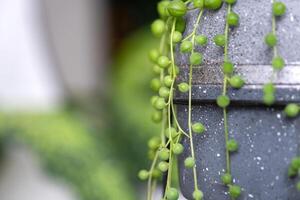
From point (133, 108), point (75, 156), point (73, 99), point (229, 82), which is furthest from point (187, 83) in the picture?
point (73, 99)

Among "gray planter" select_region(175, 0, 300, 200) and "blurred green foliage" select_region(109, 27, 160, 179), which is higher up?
"gray planter" select_region(175, 0, 300, 200)

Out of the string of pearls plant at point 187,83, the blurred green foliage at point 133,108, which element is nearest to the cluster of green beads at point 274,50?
the string of pearls plant at point 187,83

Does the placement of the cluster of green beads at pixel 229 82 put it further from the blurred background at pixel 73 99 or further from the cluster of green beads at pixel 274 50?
the blurred background at pixel 73 99

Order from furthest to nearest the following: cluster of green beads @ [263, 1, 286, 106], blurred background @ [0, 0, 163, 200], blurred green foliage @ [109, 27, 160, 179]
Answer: blurred green foliage @ [109, 27, 160, 179], blurred background @ [0, 0, 163, 200], cluster of green beads @ [263, 1, 286, 106]

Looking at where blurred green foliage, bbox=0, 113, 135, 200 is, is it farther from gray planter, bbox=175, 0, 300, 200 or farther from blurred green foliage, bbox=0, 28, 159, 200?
gray planter, bbox=175, 0, 300, 200

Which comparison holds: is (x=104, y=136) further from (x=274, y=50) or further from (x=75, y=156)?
(x=274, y=50)

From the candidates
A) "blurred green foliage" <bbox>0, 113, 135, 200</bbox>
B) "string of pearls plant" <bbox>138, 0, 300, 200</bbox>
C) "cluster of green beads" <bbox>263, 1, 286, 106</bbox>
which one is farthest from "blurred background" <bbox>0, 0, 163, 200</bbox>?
"cluster of green beads" <bbox>263, 1, 286, 106</bbox>
